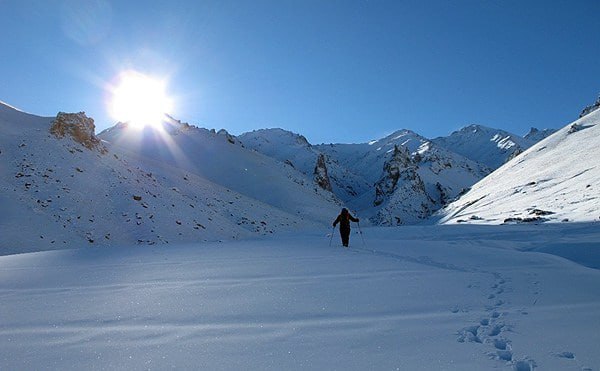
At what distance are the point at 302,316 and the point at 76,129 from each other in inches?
1482

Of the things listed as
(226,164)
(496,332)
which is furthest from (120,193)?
(226,164)

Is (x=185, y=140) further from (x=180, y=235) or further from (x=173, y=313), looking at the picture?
(x=173, y=313)

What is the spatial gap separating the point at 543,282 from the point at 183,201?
3032cm

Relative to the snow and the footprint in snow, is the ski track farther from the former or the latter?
the footprint in snow

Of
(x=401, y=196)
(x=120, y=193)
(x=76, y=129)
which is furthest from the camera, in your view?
(x=401, y=196)

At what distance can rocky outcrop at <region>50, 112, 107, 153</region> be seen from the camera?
111ft

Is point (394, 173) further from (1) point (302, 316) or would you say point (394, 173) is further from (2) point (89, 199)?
(1) point (302, 316)

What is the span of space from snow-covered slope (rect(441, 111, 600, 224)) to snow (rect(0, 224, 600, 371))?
17.7 metres

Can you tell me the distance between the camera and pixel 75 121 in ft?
117

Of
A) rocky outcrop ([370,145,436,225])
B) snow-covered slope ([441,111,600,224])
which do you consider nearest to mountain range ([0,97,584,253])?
snow-covered slope ([441,111,600,224])

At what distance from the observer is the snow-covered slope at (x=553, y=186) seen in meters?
26.4

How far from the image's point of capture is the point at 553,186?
3928 cm

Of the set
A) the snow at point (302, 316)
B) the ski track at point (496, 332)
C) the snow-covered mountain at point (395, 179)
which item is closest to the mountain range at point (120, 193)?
the snow at point (302, 316)

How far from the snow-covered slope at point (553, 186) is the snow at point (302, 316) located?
698 inches
